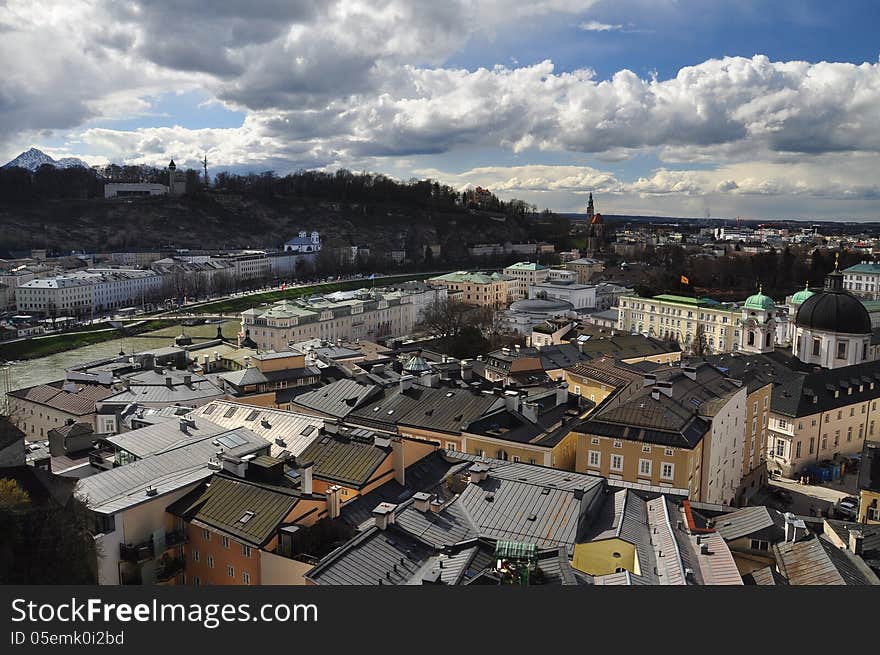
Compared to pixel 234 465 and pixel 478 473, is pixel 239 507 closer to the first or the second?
pixel 234 465

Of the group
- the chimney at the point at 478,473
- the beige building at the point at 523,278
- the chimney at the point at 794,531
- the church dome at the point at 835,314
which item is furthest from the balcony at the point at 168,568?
the beige building at the point at 523,278

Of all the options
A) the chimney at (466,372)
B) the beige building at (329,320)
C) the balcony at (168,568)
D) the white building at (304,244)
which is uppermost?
the white building at (304,244)

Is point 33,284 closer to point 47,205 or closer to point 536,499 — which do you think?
point 47,205

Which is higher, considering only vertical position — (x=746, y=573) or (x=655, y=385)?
(x=655, y=385)

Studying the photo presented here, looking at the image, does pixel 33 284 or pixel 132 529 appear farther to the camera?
pixel 33 284

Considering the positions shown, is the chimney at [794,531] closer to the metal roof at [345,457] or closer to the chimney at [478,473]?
the chimney at [478,473]

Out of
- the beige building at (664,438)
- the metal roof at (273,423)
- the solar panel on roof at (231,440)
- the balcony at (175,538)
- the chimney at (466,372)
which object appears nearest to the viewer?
the balcony at (175,538)

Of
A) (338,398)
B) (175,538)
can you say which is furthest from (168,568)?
(338,398)

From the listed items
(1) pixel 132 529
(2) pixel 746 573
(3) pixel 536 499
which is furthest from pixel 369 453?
(2) pixel 746 573
